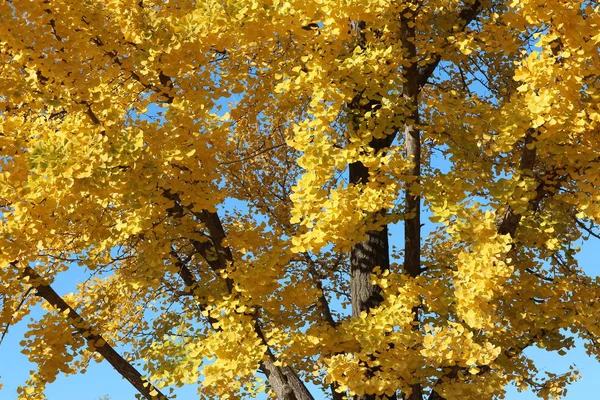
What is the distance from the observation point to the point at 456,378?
643 cm

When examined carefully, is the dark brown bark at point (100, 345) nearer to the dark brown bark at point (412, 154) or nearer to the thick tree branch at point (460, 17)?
the dark brown bark at point (412, 154)

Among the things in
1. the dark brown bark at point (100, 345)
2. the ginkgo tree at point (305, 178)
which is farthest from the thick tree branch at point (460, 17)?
the dark brown bark at point (100, 345)

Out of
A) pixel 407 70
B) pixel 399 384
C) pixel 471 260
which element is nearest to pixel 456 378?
pixel 399 384

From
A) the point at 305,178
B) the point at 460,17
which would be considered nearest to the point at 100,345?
the point at 305,178

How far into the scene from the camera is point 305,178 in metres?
5.38

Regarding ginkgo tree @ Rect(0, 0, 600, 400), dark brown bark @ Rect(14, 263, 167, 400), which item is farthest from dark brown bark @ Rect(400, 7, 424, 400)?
dark brown bark @ Rect(14, 263, 167, 400)

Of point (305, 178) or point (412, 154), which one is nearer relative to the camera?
point (305, 178)

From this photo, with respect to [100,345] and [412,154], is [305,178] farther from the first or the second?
[100,345]

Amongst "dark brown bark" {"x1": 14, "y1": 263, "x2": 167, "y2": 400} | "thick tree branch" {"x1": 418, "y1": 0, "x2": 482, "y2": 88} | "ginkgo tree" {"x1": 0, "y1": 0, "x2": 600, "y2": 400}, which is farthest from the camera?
"thick tree branch" {"x1": 418, "y1": 0, "x2": 482, "y2": 88}

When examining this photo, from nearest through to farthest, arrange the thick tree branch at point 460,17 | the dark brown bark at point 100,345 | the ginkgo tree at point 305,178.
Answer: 1. the ginkgo tree at point 305,178
2. the dark brown bark at point 100,345
3. the thick tree branch at point 460,17

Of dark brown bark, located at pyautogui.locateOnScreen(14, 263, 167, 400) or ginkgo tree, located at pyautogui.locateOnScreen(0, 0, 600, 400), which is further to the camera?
dark brown bark, located at pyautogui.locateOnScreen(14, 263, 167, 400)

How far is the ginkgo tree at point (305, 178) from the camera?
214 inches

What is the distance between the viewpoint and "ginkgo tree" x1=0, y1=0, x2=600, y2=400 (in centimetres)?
543

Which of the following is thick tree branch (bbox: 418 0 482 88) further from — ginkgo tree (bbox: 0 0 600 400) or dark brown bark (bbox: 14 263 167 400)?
dark brown bark (bbox: 14 263 167 400)
